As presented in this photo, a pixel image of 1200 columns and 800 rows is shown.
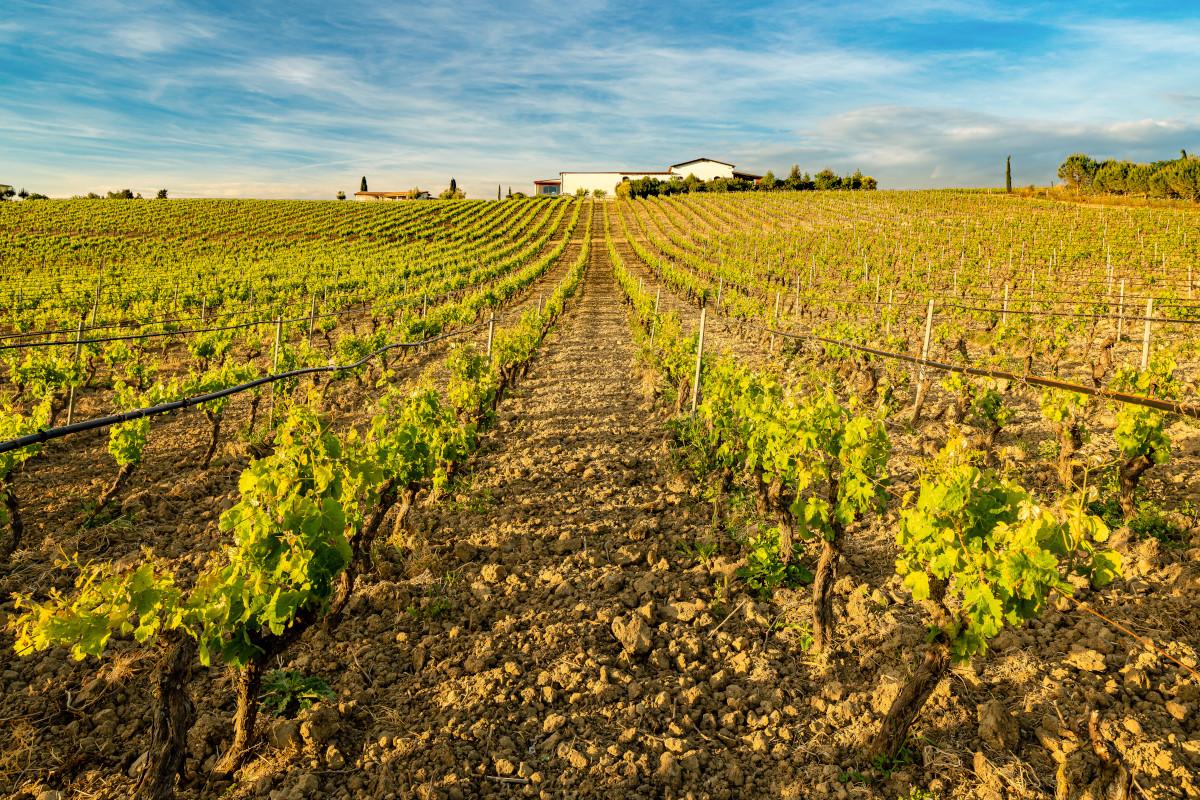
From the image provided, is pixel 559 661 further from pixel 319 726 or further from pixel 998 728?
pixel 998 728

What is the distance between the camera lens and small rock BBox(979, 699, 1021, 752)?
10.9ft

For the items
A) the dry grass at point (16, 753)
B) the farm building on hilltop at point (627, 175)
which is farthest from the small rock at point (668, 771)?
the farm building on hilltop at point (627, 175)

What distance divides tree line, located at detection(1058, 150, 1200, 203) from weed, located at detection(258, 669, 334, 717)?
7038cm

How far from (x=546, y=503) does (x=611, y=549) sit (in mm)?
1241

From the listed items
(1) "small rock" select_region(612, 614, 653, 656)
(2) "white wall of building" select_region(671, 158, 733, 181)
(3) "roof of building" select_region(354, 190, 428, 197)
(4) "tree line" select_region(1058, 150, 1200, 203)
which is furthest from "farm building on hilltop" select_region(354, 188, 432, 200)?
(1) "small rock" select_region(612, 614, 653, 656)

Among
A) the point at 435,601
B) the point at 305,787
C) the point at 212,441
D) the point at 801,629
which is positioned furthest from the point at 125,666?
the point at 801,629

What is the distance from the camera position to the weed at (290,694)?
3643 millimetres

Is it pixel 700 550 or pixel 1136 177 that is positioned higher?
pixel 1136 177

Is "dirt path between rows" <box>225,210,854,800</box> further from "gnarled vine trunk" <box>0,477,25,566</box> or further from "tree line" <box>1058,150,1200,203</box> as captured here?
"tree line" <box>1058,150,1200,203</box>

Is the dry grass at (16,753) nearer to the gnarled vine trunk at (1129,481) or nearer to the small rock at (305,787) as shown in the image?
the small rock at (305,787)

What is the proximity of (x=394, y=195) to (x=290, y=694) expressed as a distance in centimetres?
10541

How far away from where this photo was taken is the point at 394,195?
3797 inches

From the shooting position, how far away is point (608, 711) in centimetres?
373

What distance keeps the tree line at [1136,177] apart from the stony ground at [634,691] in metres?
65.4
